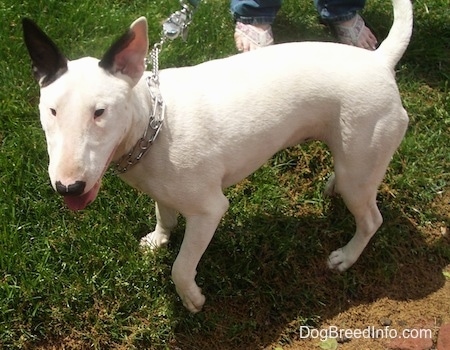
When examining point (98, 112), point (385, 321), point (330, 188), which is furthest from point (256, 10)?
point (98, 112)

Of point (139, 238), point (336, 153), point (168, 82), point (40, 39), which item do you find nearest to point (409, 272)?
point (336, 153)

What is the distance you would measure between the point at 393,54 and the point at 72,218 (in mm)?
1729

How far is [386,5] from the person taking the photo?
15.4 ft

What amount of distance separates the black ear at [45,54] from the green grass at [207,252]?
117 centimetres

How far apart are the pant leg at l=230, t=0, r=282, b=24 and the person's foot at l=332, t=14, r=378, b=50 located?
464 millimetres

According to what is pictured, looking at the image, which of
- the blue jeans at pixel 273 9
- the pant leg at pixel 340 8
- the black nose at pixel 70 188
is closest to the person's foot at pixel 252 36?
the blue jeans at pixel 273 9

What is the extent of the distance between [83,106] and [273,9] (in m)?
2.24

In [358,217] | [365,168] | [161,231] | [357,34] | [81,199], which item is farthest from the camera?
[357,34]

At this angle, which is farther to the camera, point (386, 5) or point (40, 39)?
point (386, 5)

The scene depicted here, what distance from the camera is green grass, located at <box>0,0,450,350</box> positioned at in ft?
10.3

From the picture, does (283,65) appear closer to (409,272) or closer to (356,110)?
(356,110)

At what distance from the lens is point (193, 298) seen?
3.08m

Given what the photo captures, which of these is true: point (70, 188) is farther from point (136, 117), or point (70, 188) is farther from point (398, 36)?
point (398, 36)

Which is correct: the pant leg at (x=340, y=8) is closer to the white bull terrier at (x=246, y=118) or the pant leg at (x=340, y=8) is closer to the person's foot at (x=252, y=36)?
the person's foot at (x=252, y=36)
